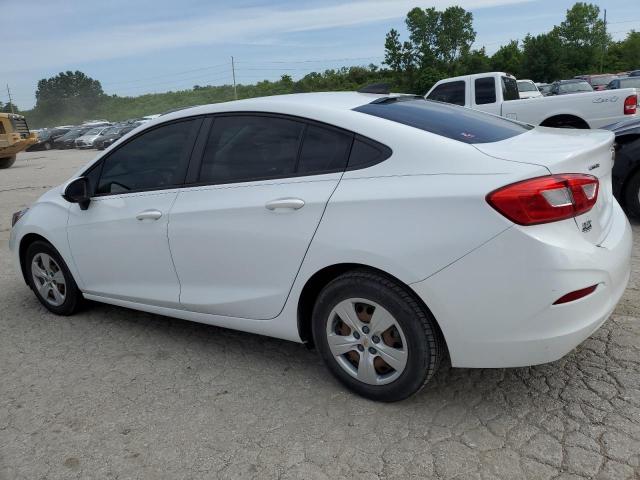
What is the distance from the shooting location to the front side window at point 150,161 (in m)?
3.60

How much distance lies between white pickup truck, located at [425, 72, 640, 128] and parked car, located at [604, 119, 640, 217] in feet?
13.3

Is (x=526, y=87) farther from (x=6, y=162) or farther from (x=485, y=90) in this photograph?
(x=6, y=162)

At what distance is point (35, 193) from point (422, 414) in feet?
39.8

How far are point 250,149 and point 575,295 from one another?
6.14ft

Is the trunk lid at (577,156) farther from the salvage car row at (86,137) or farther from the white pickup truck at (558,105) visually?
the salvage car row at (86,137)

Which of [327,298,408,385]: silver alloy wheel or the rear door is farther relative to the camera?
the rear door

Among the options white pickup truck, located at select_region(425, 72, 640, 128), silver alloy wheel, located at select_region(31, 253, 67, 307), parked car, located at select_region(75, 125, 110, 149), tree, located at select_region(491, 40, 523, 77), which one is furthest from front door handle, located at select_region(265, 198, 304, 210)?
tree, located at select_region(491, 40, 523, 77)

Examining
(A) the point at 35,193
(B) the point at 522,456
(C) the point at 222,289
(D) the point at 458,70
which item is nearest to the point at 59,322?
(C) the point at 222,289

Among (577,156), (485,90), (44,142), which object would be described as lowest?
(44,142)

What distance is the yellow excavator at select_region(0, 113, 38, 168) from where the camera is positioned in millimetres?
21047

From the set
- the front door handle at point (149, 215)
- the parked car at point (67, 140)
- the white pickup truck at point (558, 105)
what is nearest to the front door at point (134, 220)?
the front door handle at point (149, 215)

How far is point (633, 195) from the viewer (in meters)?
5.85

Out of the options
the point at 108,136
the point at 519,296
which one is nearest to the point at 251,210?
the point at 519,296

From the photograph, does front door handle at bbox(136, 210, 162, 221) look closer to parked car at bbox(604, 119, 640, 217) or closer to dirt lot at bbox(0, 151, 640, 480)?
dirt lot at bbox(0, 151, 640, 480)
